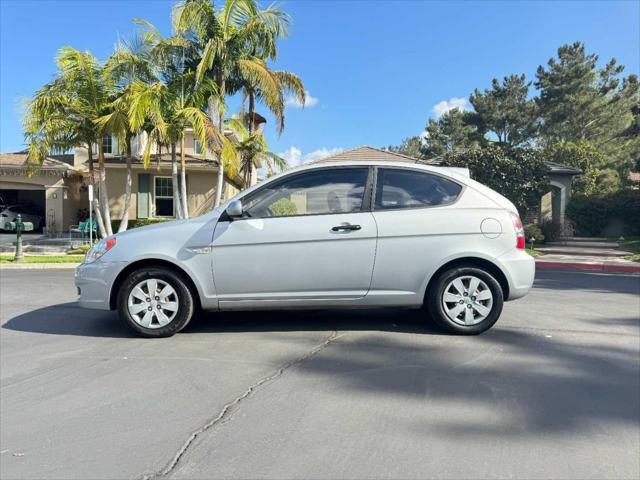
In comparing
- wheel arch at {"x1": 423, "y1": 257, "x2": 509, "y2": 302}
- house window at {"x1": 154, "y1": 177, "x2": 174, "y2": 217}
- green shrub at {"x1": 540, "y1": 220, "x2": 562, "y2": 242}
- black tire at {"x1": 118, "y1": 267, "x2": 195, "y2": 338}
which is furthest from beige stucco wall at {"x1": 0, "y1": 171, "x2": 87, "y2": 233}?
green shrub at {"x1": 540, "y1": 220, "x2": 562, "y2": 242}

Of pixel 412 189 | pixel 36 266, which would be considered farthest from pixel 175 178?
pixel 412 189

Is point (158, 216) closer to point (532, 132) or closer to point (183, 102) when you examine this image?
point (183, 102)

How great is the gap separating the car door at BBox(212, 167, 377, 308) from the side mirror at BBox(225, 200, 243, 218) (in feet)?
0.26

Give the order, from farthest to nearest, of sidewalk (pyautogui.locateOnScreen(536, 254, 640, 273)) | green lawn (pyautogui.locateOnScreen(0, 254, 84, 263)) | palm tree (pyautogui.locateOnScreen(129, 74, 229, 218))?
green lawn (pyautogui.locateOnScreen(0, 254, 84, 263)), palm tree (pyautogui.locateOnScreen(129, 74, 229, 218)), sidewalk (pyautogui.locateOnScreen(536, 254, 640, 273))

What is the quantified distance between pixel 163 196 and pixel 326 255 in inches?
653

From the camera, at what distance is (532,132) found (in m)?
43.2

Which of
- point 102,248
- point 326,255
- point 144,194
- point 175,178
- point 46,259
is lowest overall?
point 46,259

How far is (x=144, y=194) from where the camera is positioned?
19641 mm

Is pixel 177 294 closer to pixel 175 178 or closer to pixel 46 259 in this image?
pixel 46 259

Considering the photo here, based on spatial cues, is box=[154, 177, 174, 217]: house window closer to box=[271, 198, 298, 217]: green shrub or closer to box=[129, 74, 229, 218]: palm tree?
box=[129, 74, 229, 218]: palm tree

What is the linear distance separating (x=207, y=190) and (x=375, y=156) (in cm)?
946

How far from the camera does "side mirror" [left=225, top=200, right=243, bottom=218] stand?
Result: 4820 mm

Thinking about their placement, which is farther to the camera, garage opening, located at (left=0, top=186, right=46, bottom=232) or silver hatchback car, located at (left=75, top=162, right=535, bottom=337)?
garage opening, located at (left=0, top=186, right=46, bottom=232)

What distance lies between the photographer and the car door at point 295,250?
4855 millimetres
